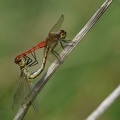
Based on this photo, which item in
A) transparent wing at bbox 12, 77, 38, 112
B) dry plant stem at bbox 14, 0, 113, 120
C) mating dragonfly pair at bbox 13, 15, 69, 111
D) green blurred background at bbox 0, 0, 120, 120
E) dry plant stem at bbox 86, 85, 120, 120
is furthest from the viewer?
green blurred background at bbox 0, 0, 120, 120

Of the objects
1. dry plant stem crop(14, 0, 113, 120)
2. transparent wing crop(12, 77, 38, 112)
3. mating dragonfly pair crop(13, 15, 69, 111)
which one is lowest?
dry plant stem crop(14, 0, 113, 120)

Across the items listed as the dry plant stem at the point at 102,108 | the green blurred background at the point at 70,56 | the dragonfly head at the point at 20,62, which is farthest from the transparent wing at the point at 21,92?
the dry plant stem at the point at 102,108

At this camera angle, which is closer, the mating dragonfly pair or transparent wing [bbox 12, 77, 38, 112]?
transparent wing [bbox 12, 77, 38, 112]

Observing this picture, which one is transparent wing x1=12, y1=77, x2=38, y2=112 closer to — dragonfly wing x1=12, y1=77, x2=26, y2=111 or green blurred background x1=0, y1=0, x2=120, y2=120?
dragonfly wing x1=12, y1=77, x2=26, y2=111

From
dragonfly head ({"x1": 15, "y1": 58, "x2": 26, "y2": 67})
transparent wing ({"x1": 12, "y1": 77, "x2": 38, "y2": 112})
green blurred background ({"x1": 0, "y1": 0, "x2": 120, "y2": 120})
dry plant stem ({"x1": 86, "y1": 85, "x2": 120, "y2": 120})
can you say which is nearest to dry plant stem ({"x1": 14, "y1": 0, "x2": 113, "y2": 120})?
transparent wing ({"x1": 12, "y1": 77, "x2": 38, "y2": 112})

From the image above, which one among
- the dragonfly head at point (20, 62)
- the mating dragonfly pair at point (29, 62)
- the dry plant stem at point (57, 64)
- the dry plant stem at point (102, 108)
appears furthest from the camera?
the dragonfly head at point (20, 62)

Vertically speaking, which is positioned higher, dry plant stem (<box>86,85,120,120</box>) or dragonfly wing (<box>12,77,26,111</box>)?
dragonfly wing (<box>12,77,26,111</box>)

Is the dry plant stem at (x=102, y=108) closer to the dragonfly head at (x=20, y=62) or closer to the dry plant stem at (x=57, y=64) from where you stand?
the dry plant stem at (x=57, y=64)

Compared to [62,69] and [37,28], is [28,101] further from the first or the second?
[37,28]
